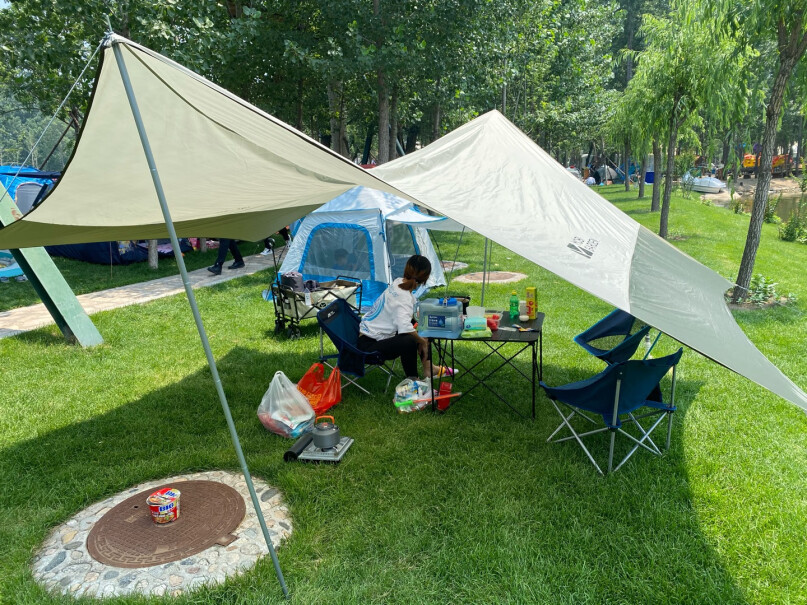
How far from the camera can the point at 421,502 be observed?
3420 millimetres

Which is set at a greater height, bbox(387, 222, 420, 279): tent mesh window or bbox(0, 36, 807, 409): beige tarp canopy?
bbox(0, 36, 807, 409): beige tarp canopy

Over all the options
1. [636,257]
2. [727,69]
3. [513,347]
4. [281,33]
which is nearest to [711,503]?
[636,257]

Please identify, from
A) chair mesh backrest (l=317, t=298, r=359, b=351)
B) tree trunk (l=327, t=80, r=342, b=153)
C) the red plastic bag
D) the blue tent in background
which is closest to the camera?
the red plastic bag

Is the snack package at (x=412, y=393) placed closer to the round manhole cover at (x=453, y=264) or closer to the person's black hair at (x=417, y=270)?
the person's black hair at (x=417, y=270)

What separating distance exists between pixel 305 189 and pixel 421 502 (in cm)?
244

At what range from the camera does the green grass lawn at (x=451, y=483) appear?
277 cm

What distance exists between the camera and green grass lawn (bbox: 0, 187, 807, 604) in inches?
109

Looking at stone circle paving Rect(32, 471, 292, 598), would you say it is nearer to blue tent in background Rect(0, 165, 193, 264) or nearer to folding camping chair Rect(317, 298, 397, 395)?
folding camping chair Rect(317, 298, 397, 395)

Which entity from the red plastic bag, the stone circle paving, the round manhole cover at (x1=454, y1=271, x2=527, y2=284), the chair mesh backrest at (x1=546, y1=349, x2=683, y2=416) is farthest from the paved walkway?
the chair mesh backrest at (x1=546, y1=349, x2=683, y2=416)

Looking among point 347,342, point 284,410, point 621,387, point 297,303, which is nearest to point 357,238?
point 297,303

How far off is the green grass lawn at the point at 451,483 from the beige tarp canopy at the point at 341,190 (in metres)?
0.98

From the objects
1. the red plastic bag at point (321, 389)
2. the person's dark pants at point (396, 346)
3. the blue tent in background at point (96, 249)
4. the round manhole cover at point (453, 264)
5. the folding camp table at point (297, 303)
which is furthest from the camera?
the blue tent in background at point (96, 249)

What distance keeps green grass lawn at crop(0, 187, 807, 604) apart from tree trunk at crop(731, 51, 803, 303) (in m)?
1.65

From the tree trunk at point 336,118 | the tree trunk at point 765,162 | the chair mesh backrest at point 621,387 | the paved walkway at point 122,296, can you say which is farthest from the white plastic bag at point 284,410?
the tree trunk at point 336,118
